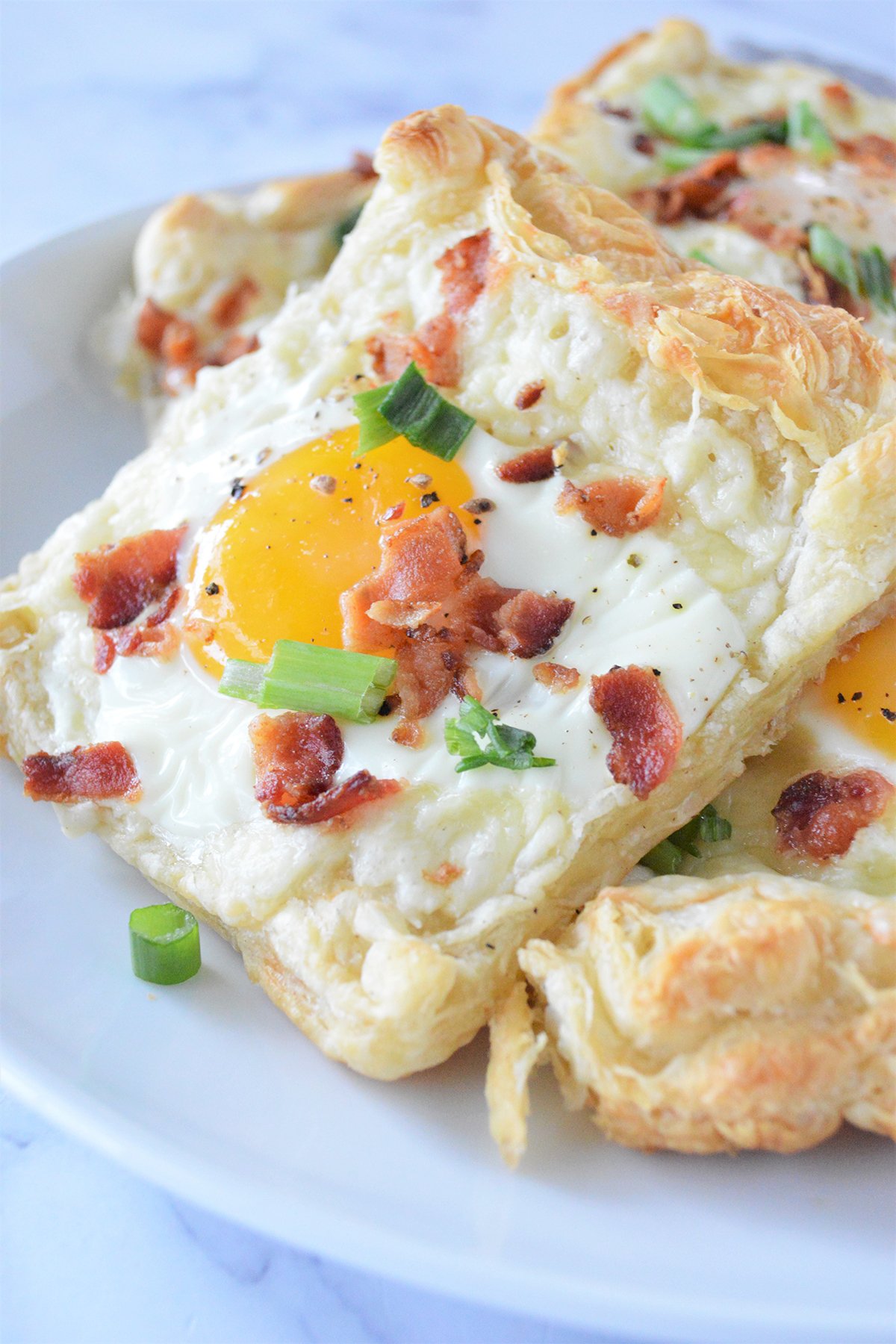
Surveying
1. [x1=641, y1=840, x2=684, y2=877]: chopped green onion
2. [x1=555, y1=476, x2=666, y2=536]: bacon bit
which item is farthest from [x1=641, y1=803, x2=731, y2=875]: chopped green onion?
[x1=555, y1=476, x2=666, y2=536]: bacon bit

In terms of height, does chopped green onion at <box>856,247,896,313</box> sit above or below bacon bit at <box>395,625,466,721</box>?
above

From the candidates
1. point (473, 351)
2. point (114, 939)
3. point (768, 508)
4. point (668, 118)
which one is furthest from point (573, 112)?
point (114, 939)

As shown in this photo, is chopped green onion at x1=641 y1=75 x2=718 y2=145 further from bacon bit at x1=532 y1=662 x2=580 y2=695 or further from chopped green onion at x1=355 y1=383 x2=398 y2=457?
bacon bit at x1=532 y1=662 x2=580 y2=695

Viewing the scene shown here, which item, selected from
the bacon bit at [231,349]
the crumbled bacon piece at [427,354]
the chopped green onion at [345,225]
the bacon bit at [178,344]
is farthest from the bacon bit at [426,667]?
the chopped green onion at [345,225]

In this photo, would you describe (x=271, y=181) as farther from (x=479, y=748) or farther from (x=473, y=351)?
(x=479, y=748)

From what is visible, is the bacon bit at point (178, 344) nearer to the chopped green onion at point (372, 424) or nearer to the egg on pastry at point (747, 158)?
the egg on pastry at point (747, 158)
